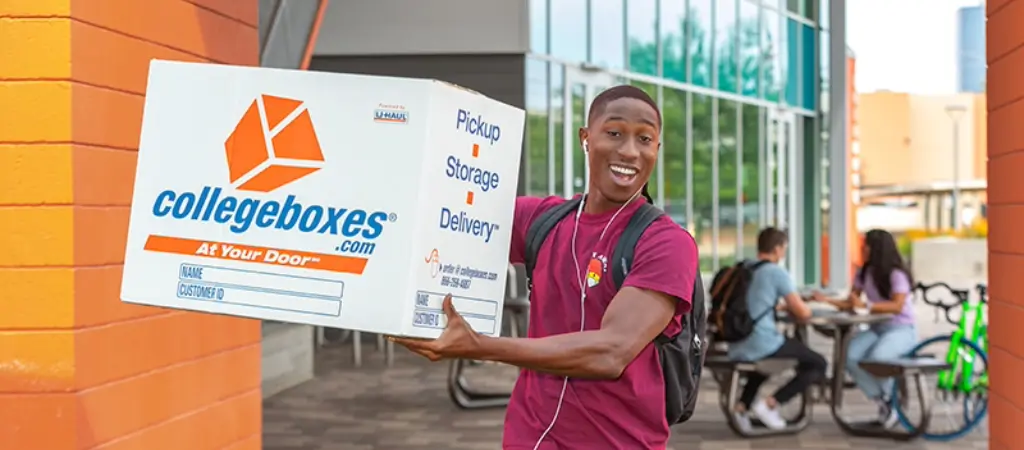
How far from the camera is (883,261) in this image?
30.9ft

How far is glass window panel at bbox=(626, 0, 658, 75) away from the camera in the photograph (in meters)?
19.6

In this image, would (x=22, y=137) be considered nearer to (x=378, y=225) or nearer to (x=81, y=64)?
(x=81, y=64)

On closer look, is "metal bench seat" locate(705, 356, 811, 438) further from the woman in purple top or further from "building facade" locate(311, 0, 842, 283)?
"building facade" locate(311, 0, 842, 283)

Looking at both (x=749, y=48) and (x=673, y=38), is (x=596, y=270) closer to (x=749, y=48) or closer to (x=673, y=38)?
(x=673, y=38)

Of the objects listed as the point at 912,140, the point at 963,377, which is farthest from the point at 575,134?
the point at 912,140

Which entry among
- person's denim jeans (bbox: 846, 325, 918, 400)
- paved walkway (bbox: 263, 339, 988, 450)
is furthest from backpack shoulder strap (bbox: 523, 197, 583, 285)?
person's denim jeans (bbox: 846, 325, 918, 400)

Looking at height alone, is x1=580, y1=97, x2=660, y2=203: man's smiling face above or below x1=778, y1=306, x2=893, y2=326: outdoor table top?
above

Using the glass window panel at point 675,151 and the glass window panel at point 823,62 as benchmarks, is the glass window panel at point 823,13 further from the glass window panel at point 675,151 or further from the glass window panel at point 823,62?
the glass window panel at point 675,151

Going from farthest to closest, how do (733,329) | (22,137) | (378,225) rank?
(733,329) < (22,137) < (378,225)

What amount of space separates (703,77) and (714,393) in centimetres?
1172

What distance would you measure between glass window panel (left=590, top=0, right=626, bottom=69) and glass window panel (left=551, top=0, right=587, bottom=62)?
0.97ft

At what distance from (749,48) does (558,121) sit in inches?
298

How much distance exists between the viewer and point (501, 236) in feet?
9.02

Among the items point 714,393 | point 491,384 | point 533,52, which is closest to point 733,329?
point 714,393
